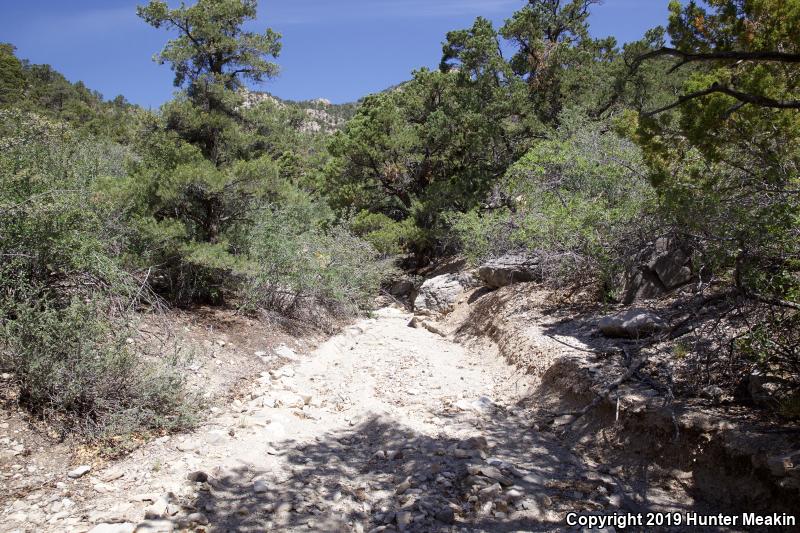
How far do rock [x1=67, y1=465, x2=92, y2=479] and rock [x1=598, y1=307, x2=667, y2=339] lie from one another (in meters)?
5.39

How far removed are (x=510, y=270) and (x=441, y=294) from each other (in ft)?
8.13

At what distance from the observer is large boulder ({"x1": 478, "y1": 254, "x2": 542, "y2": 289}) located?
10000 millimetres

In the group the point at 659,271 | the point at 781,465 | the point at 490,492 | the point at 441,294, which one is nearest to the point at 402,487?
the point at 490,492

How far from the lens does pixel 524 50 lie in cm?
1608

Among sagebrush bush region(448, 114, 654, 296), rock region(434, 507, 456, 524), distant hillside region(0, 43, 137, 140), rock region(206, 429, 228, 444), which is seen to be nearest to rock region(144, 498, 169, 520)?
rock region(206, 429, 228, 444)

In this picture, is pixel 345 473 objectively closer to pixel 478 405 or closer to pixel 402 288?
pixel 478 405

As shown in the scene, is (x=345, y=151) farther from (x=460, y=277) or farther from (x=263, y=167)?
(x=263, y=167)

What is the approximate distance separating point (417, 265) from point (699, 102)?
474 inches

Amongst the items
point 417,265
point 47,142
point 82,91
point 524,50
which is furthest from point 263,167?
point 82,91

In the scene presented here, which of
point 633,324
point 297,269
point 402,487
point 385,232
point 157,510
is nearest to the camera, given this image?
point 157,510

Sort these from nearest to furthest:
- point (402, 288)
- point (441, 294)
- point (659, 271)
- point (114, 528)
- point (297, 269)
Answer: point (114, 528) < point (659, 271) < point (297, 269) < point (441, 294) < point (402, 288)

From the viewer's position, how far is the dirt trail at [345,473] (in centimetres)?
346

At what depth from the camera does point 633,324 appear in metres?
5.82

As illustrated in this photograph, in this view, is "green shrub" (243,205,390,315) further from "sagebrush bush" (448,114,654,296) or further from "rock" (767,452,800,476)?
"rock" (767,452,800,476)
